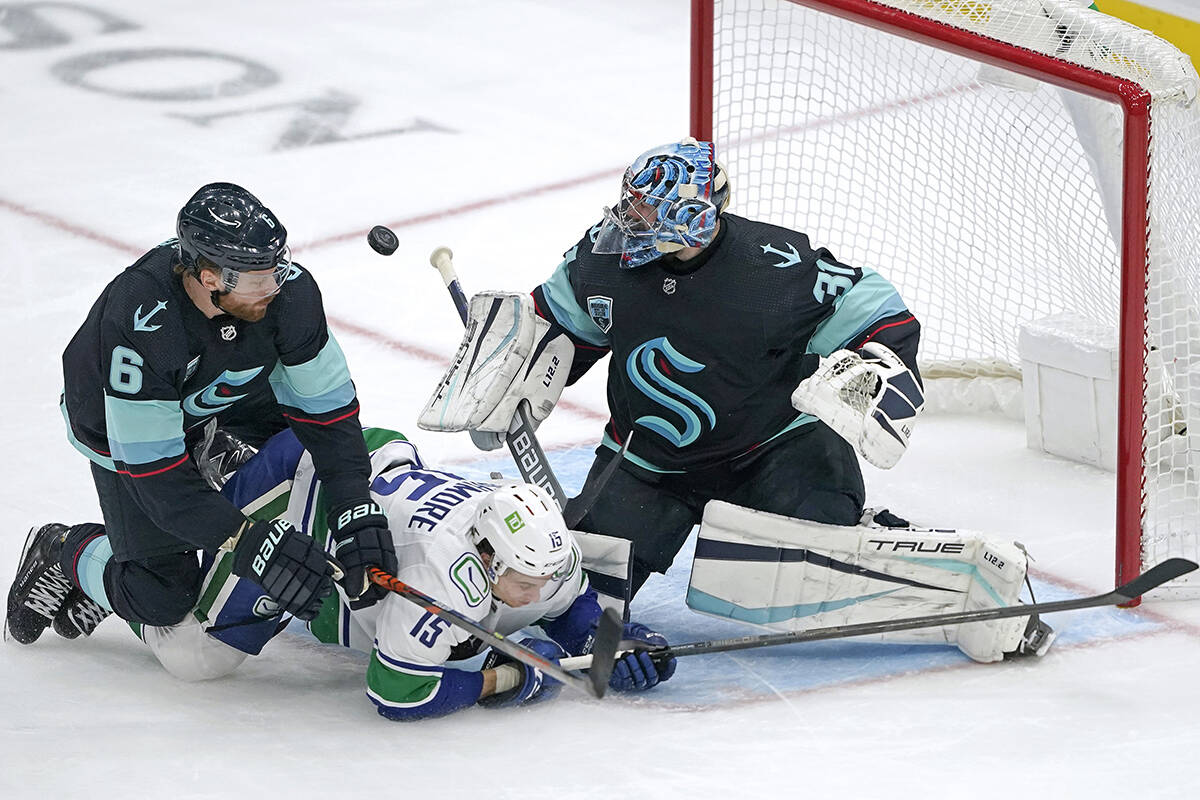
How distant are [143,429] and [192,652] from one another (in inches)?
20.1

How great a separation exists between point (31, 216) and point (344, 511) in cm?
334

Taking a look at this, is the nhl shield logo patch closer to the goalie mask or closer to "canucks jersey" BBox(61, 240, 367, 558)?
the goalie mask

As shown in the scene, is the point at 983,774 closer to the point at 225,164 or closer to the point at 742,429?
the point at 742,429

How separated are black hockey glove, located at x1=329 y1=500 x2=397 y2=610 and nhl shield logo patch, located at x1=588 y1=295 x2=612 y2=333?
0.65 m

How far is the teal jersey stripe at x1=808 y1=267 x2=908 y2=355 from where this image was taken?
347 centimetres

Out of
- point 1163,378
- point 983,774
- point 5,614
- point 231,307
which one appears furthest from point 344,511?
point 1163,378

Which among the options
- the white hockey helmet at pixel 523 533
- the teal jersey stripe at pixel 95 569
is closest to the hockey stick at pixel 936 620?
the white hockey helmet at pixel 523 533

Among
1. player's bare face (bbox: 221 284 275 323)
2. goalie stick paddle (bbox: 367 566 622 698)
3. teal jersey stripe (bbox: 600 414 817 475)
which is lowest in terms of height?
goalie stick paddle (bbox: 367 566 622 698)

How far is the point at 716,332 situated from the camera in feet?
11.5

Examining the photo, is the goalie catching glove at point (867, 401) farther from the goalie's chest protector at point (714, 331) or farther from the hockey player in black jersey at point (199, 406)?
the hockey player in black jersey at point (199, 406)

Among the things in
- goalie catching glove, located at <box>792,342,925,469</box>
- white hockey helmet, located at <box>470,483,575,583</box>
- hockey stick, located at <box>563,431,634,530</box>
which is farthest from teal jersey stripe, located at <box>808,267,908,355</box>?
white hockey helmet, located at <box>470,483,575,583</box>

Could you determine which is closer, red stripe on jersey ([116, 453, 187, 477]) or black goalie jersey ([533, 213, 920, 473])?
red stripe on jersey ([116, 453, 187, 477])

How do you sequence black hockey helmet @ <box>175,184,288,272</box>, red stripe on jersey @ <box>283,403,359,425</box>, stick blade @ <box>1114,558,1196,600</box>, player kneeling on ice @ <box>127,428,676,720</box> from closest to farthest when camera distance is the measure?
black hockey helmet @ <box>175,184,288,272</box> → player kneeling on ice @ <box>127,428,676,720</box> → stick blade @ <box>1114,558,1196,600</box> → red stripe on jersey @ <box>283,403,359,425</box>

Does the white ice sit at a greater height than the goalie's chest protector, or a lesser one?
lesser
